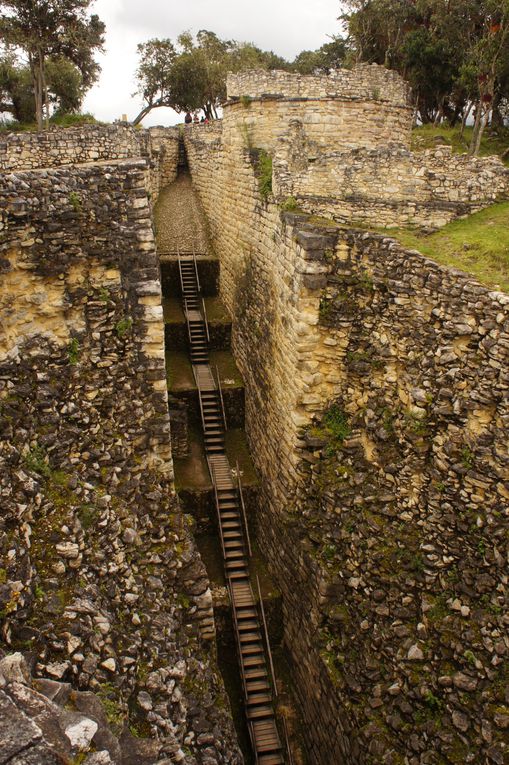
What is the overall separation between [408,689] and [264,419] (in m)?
5.34

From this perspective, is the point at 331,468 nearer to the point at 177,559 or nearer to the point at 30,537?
the point at 177,559

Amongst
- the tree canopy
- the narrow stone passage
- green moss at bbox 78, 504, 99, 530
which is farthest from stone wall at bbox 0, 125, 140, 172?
green moss at bbox 78, 504, 99, 530

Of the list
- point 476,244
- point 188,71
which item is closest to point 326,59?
point 188,71

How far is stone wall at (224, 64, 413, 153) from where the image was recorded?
12.2 meters

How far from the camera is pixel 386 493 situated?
7047mm

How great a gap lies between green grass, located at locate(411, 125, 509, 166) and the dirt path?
7.59m

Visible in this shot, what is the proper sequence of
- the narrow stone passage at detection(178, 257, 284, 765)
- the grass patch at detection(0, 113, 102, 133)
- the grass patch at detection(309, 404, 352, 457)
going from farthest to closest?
1. the grass patch at detection(0, 113, 102, 133)
2. the narrow stone passage at detection(178, 257, 284, 765)
3. the grass patch at detection(309, 404, 352, 457)

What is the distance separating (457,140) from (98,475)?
66.5ft

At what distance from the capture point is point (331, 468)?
8000mm

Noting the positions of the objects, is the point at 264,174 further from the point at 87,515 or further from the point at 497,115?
the point at 497,115

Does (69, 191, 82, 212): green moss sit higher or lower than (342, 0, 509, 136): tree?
lower

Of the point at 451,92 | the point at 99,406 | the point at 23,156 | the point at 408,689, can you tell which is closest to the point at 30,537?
the point at 99,406

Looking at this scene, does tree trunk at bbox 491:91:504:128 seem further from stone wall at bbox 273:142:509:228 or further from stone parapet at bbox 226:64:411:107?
stone wall at bbox 273:142:509:228

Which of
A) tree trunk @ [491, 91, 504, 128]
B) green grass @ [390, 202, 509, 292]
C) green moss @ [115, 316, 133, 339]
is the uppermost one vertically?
tree trunk @ [491, 91, 504, 128]
